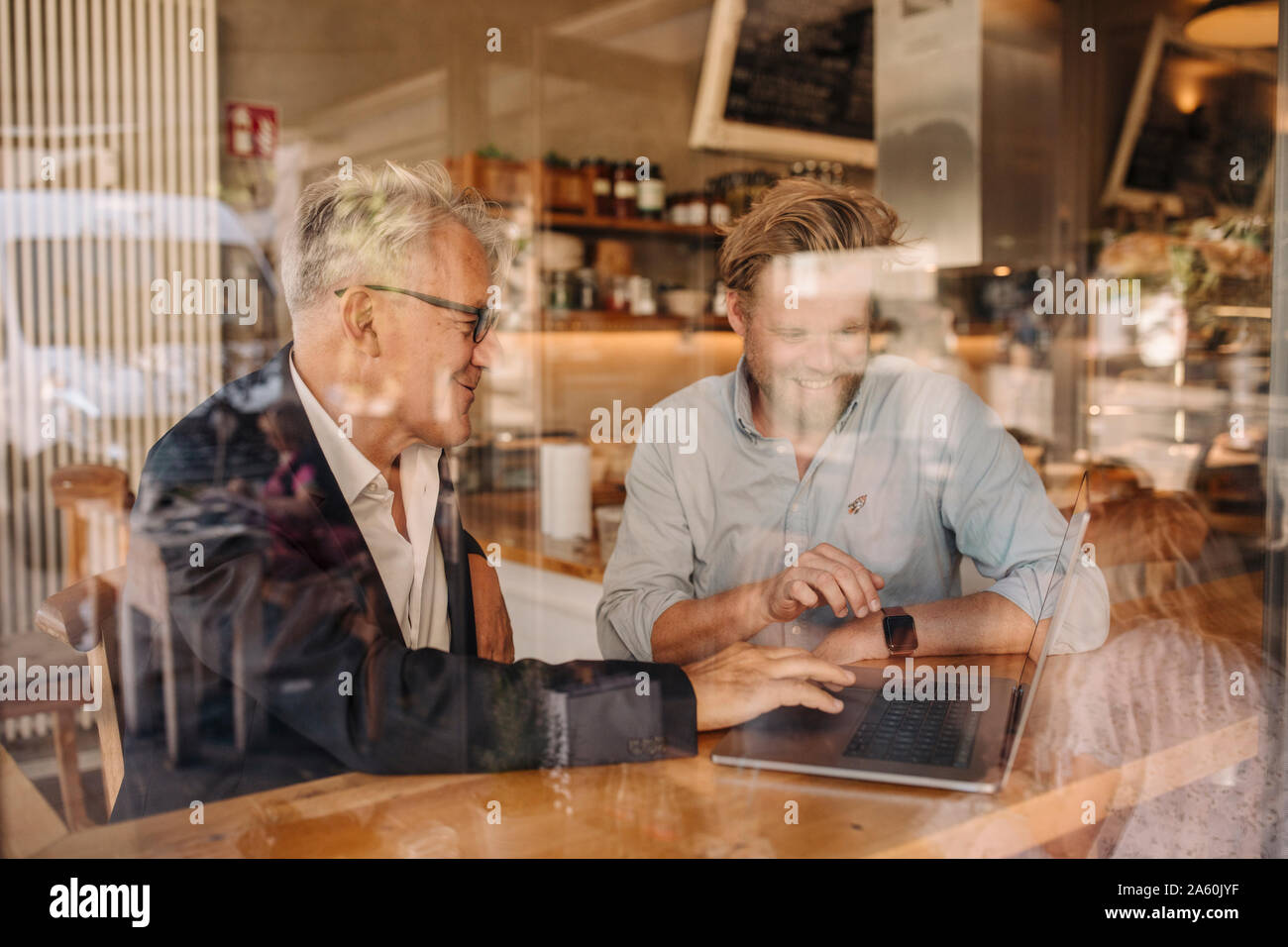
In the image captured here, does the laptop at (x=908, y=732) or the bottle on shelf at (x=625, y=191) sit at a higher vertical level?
the bottle on shelf at (x=625, y=191)

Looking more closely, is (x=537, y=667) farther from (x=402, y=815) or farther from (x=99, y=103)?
(x=99, y=103)

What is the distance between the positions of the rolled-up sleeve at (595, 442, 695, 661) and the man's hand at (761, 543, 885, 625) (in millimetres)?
114

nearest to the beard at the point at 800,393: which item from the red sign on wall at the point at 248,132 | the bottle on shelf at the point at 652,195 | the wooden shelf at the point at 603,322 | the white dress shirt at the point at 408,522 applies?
the wooden shelf at the point at 603,322

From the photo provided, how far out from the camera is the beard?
1345mm

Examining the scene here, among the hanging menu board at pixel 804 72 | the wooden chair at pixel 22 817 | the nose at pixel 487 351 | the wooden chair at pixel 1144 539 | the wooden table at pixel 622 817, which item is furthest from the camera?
the hanging menu board at pixel 804 72

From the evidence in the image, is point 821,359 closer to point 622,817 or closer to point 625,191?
point 625,191

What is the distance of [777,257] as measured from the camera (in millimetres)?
1369

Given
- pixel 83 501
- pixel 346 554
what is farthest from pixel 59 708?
pixel 346 554

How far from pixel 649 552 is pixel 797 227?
1.58ft

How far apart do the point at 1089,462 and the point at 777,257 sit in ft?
3.50

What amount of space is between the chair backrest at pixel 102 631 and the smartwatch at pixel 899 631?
90 centimetres

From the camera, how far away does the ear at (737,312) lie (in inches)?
53.9

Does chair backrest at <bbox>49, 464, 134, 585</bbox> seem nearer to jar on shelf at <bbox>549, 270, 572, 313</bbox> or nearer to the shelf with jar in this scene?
the shelf with jar

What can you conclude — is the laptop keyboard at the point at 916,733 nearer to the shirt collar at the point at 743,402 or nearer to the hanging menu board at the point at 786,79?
the shirt collar at the point at 743,402
